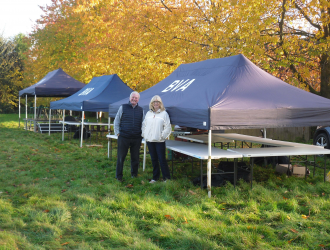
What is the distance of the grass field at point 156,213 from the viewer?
436 cm

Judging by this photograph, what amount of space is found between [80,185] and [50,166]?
265 cm

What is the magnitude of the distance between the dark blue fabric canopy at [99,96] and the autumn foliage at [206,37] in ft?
4.94

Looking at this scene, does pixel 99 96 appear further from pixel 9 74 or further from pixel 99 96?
pixel 9 74

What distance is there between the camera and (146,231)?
479cm

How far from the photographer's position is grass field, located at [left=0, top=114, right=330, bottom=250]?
4355 millimetres

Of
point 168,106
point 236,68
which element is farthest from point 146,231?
point 236,68

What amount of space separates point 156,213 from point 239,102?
2688mm

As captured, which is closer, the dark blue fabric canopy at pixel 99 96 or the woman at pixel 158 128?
the woman at pixel 158 128

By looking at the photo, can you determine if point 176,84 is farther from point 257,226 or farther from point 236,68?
point 257,226

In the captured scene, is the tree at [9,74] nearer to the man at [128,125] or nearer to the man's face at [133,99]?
the man at [128,125]

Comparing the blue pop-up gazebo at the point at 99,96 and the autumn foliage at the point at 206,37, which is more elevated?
the autumn foliage at the point at 206,37

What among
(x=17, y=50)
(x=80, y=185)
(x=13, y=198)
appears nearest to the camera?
(x=13, y=198)

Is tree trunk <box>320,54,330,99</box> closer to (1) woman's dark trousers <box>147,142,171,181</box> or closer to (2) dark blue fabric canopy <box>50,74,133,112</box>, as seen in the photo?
(2) dark blue fabric canopy <box>50,74,133,112</box>

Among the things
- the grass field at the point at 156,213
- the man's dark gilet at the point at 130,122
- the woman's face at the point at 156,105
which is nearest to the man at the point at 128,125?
the man's dark gilet at the point at 130,122
